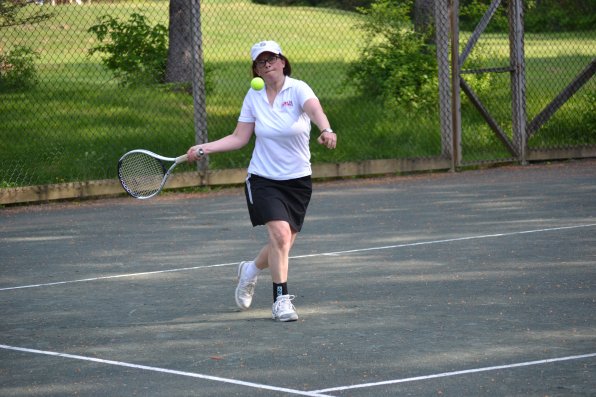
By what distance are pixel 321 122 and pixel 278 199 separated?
2.01ft

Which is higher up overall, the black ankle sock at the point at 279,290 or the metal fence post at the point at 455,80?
the metal fence post at the point at 455,80

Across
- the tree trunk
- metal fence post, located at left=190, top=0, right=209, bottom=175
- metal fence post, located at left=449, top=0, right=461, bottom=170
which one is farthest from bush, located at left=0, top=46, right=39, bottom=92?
metal fence post, located at left=449, top=0, right=461, bottom=170

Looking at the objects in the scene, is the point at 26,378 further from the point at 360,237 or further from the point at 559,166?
the point at 559,166

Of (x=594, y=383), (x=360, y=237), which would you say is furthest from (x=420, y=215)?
(x=594, y=383)

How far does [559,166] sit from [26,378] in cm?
1051

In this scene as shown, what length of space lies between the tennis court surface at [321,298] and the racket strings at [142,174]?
2.50 feet

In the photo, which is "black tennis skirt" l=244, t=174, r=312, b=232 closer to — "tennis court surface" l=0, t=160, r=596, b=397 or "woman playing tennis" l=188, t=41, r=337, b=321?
"woman playing tennis" l=188, t=41, r=337, b=321

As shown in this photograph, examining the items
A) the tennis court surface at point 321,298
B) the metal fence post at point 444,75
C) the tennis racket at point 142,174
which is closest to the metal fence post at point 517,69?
the metal fence post at point 444,75

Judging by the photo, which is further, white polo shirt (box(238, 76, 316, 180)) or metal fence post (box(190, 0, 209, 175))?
metal fence post (box(190, 0, 209, 175))

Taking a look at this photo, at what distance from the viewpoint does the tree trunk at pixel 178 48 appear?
16891mm

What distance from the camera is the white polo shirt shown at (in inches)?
318

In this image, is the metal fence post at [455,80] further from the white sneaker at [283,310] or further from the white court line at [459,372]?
the white court line at [459,372]

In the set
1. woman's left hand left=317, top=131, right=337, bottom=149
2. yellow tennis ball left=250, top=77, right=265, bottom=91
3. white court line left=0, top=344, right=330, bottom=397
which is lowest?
white court line left=0, top=344, right=330, bottom=397

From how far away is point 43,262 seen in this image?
10.6 meters
